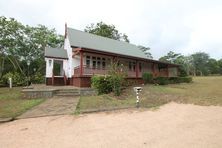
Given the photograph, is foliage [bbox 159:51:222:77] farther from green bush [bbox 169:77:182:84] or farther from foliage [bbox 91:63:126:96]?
foliage [bbox 91:63:126:96]

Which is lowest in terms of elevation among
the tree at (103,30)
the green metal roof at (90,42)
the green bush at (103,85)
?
the green bush at (103,85)

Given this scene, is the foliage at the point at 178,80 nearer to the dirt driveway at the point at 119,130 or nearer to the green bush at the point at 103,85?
the green bush at the point at 103,85

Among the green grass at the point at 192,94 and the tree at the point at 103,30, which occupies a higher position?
the tree at the point at 103,30

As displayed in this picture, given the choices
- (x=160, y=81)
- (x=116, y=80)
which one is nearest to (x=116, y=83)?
(x=116, y=80)

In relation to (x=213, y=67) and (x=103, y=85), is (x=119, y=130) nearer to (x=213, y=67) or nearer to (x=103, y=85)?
(x=103, y=85)

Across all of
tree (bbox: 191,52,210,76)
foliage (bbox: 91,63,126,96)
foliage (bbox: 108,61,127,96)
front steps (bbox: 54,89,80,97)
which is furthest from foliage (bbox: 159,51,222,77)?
front steps (bbox: 54,89,80,97)

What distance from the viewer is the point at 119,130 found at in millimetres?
5836

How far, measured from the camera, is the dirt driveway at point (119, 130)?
4.75 meters

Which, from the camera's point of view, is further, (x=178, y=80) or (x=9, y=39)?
(x=9, y=39)

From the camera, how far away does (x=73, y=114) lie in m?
8.21

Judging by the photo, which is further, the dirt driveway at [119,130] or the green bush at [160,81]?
the green bush at [160,81]

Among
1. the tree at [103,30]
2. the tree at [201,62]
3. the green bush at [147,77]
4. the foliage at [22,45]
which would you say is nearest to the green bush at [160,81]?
the green bush at [147,77]

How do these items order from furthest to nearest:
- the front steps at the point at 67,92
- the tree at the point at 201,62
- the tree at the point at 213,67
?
the tree at the point at 201,62 < the tree at the point at 213,67 < the front steps at the point at 67,92

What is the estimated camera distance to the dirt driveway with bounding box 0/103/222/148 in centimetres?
475
